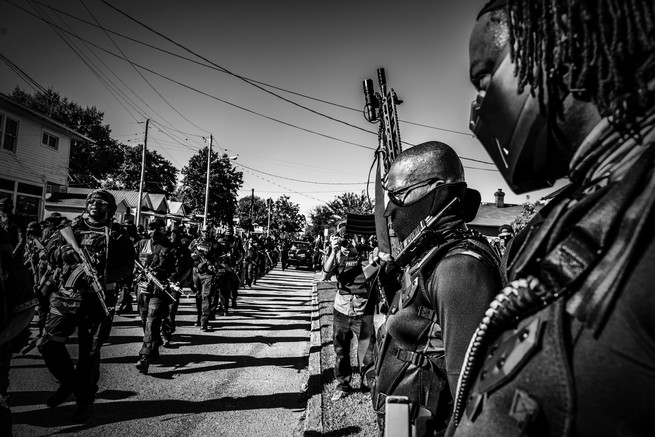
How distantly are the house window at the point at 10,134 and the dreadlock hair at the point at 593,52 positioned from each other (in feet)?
73.8

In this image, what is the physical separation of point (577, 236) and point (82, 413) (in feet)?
17.0

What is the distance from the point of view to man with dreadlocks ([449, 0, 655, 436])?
22.4 inches

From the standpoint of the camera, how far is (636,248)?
1.90ft

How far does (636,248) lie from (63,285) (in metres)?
5.30

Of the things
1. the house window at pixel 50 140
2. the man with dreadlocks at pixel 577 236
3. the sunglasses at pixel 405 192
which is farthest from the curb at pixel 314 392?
the house window at pixel 50 140

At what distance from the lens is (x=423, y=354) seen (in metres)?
1.94

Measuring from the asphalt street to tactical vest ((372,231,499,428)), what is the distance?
8.87 feet

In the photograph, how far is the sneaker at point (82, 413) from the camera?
4086 millimetres

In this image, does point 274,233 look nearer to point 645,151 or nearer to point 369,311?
point 369,311

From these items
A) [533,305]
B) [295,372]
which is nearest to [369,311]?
[295,372]

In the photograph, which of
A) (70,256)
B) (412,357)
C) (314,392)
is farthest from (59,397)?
(412,357)

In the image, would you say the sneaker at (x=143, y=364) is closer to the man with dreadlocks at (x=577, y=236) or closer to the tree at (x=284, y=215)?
the man with dreadlocks at (x=577, y=236)

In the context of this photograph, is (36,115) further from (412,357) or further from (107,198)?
(412,357)

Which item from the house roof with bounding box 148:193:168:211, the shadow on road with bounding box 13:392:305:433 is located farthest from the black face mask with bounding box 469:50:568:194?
the house roof with bounding box 148:193:168:211
